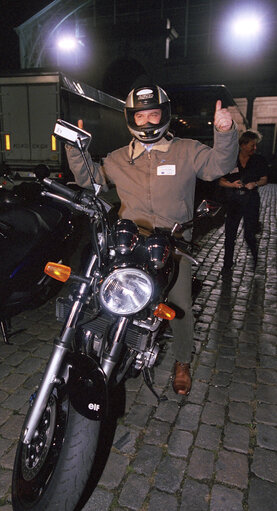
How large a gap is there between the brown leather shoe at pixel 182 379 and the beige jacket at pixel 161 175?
126cm

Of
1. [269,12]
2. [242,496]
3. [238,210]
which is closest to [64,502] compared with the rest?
[242,496]

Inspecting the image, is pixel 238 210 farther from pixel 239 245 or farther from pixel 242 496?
pixel 242 496

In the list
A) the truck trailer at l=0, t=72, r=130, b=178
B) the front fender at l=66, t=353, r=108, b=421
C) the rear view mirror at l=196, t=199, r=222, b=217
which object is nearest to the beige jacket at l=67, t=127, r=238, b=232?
the rear view mirror at l=196, t=199, r=222, b=217

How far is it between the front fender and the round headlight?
35 cm

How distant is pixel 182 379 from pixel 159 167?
1751 mm

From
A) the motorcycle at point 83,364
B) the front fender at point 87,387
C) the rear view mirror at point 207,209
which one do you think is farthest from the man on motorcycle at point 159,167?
the front fender at point 87,387

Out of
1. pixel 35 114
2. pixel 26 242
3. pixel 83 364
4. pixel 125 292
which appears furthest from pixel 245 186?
pixel 35 114

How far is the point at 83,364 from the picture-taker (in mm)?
1902

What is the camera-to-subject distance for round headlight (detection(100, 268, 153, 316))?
175cm

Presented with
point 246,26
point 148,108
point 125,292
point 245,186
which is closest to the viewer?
point 125,292

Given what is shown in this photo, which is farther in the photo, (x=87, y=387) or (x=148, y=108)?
(x=148, y=108)

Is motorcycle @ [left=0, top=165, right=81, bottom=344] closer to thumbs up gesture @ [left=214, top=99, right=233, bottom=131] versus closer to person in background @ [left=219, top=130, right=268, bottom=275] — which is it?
thumbs up gesture @ [left=214, top=99, right=233, bottom=131]

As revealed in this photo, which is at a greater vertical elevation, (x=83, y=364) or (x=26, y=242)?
(x=26, y=242)

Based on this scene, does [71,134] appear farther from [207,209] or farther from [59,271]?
[207,209]
